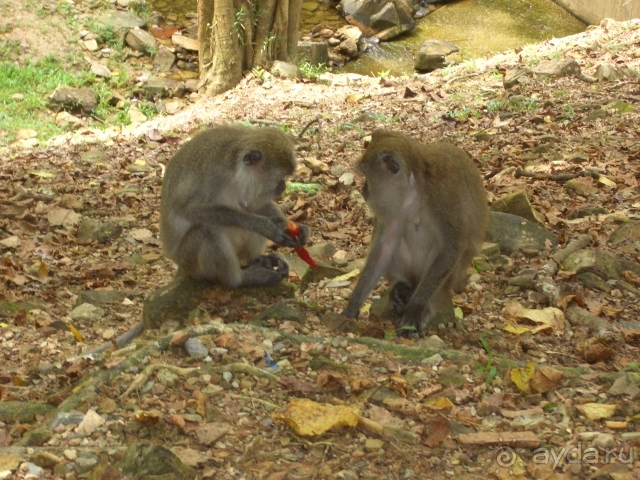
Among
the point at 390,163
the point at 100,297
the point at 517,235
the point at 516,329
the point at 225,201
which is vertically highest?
the point at 390,163

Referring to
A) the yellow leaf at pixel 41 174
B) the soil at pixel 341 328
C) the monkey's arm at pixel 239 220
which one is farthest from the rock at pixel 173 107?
the monkey's arm at pixel 239 220

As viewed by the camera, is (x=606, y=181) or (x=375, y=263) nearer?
(x=375, y=263)

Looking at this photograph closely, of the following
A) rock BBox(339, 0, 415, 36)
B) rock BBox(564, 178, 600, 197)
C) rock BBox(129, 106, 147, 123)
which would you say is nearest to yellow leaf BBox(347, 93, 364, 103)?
rock BBox(129, 106, 147, 123)

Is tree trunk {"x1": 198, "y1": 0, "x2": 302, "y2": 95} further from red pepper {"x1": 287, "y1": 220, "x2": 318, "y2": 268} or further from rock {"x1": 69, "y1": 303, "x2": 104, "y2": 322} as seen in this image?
red pepper {"x1": 287, "y1": 220, "x2": 318, "y2": 268}

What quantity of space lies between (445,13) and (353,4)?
7.13ft

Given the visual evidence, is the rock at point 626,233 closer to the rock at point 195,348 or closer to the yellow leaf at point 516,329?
the yellow leaf at point 516,329

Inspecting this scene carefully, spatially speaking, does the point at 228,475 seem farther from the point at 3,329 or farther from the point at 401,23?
the point at 401,23

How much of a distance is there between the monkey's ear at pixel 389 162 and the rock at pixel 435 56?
982 cm

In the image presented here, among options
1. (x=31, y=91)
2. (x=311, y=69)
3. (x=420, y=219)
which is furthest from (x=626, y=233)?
(x=31, y=91)

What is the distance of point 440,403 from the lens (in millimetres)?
3826

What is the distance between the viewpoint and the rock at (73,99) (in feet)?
39.3

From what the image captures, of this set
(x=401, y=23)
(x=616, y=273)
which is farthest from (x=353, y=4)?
(x=616, y=273)

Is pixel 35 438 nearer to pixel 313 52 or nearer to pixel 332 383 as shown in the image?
pixel 332 383

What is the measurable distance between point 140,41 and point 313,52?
3077 mm
